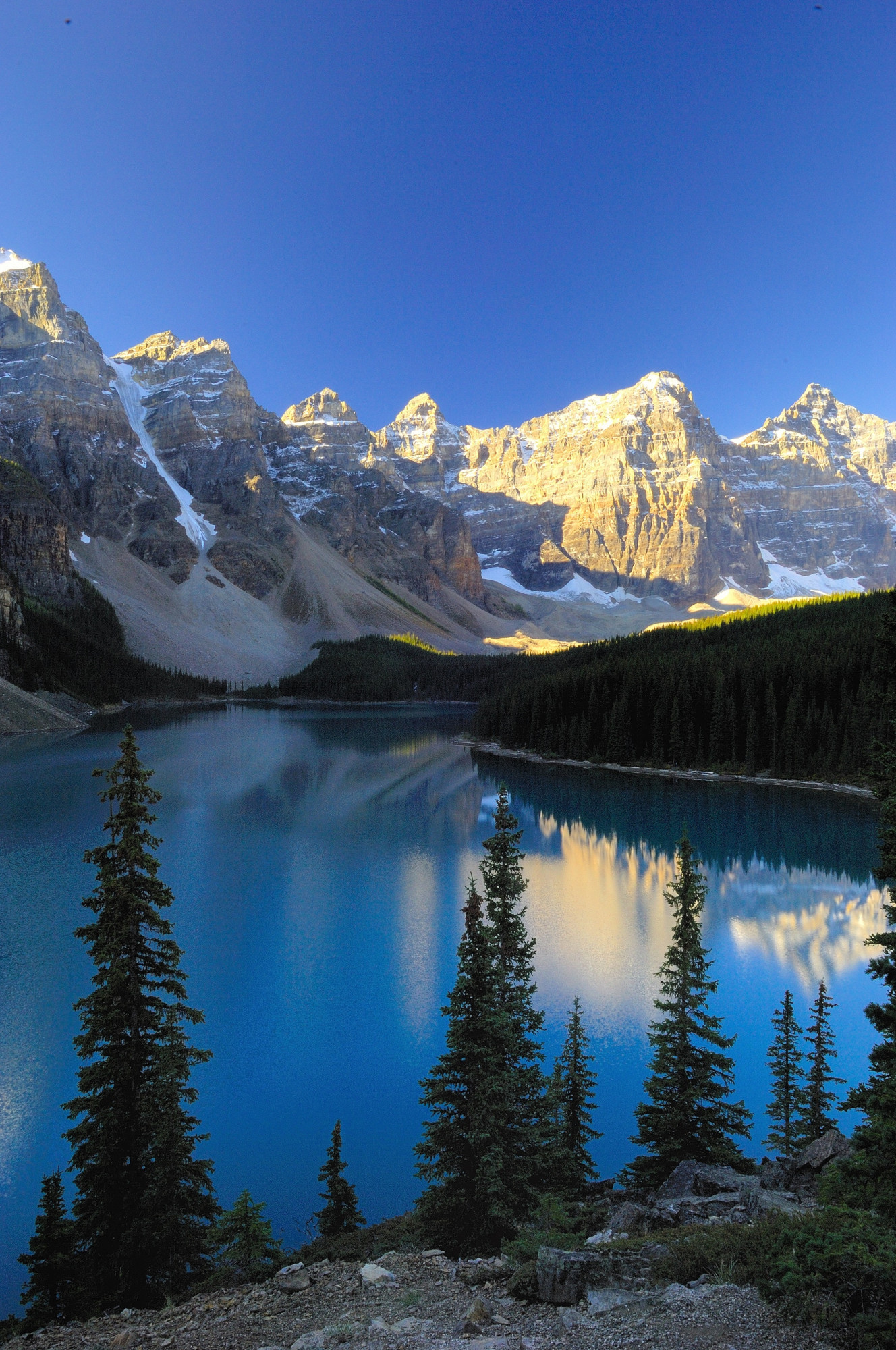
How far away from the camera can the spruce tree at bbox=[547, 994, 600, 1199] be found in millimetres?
11219

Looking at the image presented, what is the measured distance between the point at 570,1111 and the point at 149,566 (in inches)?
8059

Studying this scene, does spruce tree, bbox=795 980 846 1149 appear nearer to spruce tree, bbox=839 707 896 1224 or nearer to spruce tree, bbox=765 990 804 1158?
spruce tree, bbox=765 990 804 1158

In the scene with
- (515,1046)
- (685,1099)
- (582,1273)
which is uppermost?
(582,1273)

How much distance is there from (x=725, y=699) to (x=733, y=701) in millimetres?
1026

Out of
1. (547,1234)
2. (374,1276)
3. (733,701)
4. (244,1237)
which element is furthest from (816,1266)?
(733,701)

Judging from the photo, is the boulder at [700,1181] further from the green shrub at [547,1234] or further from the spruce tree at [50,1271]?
the spruce tree at [50,1271]

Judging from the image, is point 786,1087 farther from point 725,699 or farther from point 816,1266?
point 725,699

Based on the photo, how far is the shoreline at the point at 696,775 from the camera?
56188 millimetres

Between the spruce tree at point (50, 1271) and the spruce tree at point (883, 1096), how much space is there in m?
8.77

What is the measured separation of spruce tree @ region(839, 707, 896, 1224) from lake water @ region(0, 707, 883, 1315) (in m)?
8.15

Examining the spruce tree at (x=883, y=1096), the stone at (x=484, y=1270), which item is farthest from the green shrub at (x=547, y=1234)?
the spruce tree at (x=883, y=1096)

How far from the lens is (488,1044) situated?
34.1ft

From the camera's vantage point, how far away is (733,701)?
6397 cm

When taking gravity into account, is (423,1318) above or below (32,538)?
below
